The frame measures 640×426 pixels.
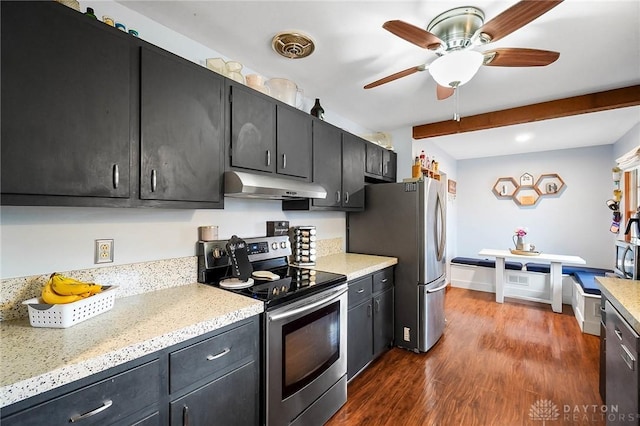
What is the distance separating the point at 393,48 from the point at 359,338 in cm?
224

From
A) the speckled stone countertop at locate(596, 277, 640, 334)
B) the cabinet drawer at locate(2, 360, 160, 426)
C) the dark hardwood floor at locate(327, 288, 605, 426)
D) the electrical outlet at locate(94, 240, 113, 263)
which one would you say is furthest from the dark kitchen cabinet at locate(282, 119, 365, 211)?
the speckled stone countertop at locate(596, 277, 640, 334)

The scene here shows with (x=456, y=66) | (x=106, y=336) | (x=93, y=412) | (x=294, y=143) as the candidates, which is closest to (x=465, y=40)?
(x=456, y=66)

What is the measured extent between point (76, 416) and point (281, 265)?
5.11ft

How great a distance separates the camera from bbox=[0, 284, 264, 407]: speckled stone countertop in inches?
31.6

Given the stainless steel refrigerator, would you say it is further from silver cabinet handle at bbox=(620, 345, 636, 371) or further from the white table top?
the white table top

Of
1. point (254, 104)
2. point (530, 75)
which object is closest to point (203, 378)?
point (254, 104)

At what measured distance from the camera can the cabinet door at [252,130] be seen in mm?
1793

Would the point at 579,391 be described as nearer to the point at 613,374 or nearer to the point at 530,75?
the point at 613,374

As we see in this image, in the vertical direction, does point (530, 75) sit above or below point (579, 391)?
above

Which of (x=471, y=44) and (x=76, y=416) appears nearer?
(x=76, y=416)

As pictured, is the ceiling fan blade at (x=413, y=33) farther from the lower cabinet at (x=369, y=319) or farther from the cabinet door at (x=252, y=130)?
the lower cabinet at (x=369, y=319)

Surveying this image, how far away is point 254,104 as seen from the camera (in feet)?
6.24

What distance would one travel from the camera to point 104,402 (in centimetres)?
92
